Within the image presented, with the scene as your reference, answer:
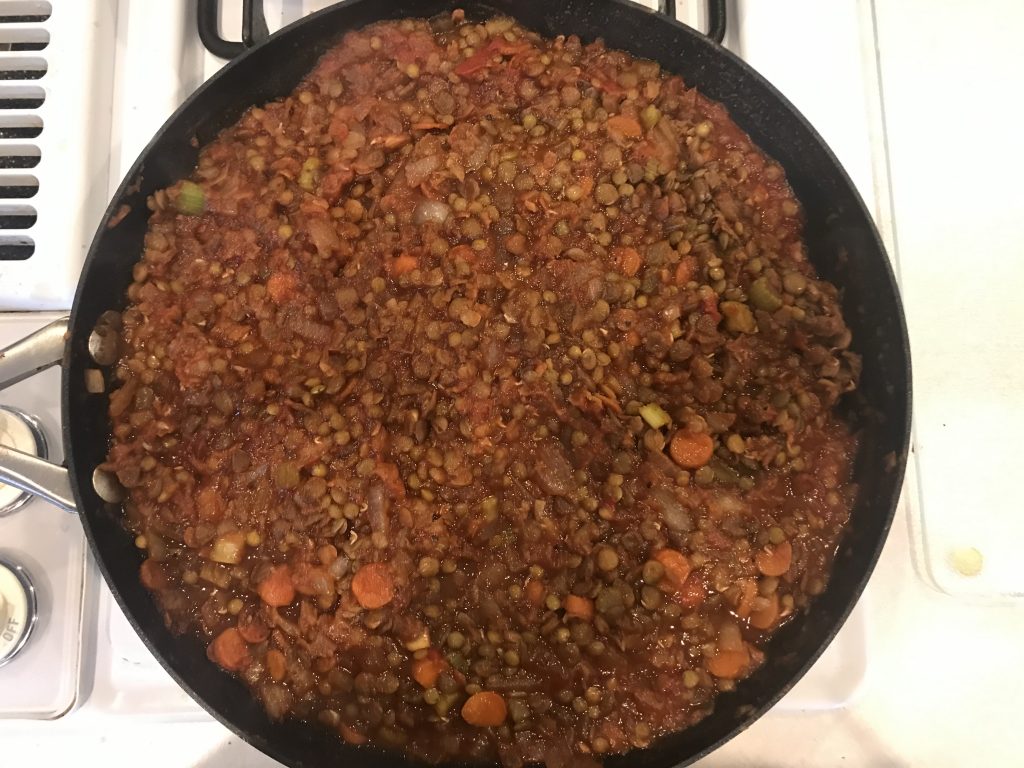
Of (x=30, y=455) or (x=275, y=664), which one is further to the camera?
(x=275, y=664)

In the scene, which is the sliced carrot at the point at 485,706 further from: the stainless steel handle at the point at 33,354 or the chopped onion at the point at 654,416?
the stainless steel handle at the point at 33,354

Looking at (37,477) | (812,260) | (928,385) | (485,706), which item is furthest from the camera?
(928,385)

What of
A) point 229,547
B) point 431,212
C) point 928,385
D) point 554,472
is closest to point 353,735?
point 229,547

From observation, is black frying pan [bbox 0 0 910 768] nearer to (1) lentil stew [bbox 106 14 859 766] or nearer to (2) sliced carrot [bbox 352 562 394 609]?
(1) lentil stew [bbox 106 14 859 766]

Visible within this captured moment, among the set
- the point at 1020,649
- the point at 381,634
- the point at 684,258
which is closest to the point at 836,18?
the point at 684,258

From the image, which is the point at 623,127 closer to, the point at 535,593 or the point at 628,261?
the point at 628,261

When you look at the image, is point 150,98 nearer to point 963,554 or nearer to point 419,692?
point 419,692
